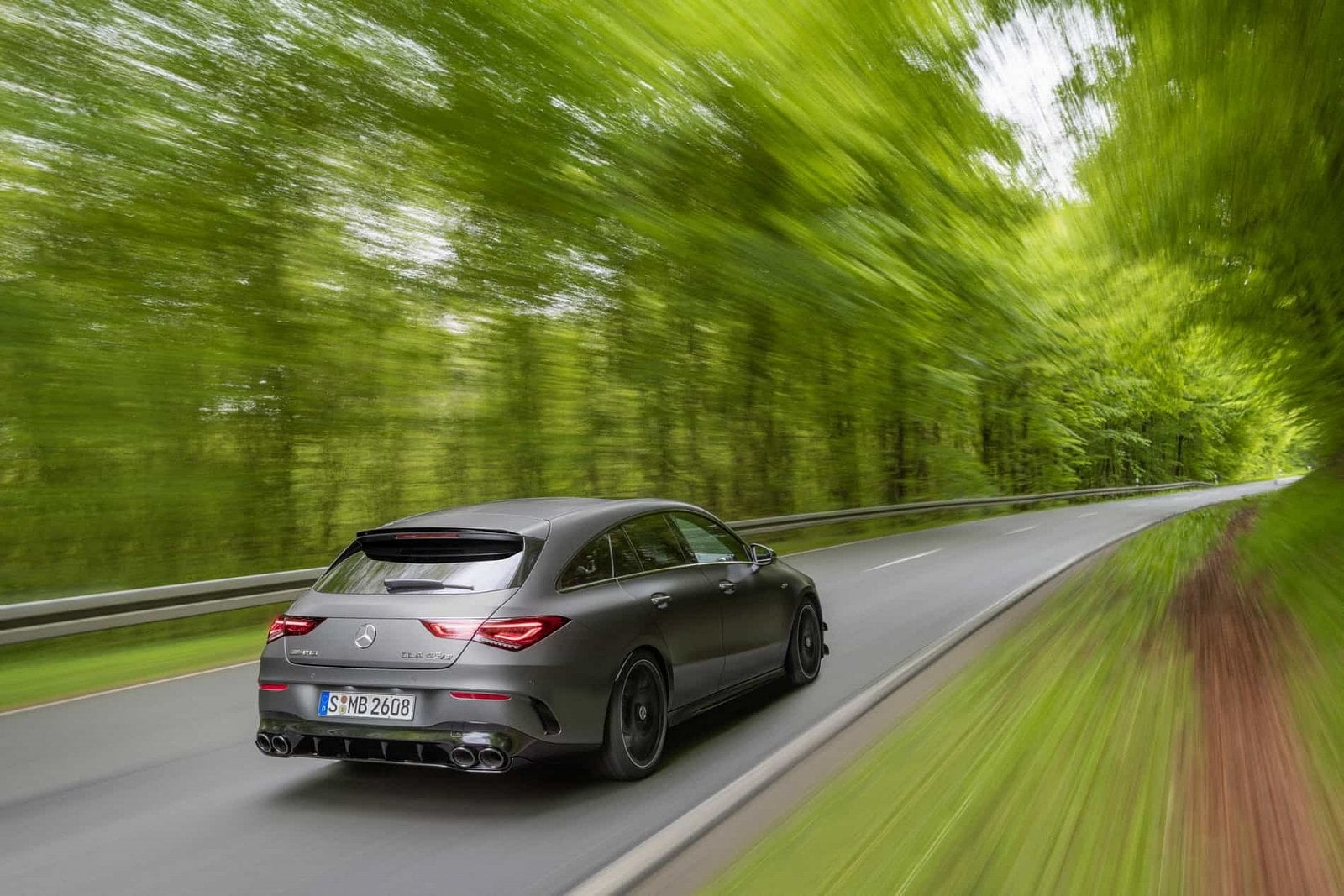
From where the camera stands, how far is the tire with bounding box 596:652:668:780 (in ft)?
17.7

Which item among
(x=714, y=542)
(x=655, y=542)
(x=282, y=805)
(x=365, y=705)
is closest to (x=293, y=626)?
(x=365, y=705)

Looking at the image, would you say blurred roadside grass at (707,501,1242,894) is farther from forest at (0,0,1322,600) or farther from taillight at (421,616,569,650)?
forest at (0,0,1322,600)

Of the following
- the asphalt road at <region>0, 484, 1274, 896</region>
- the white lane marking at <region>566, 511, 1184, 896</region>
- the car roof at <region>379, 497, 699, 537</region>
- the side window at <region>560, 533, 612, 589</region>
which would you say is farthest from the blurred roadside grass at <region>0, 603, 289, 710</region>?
the white lane marking at <region>566, 511, 1184, 896</region>

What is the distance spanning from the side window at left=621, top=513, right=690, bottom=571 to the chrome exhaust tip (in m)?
1.55

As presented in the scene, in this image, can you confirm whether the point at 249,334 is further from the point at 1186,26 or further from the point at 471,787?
the point at 1186,26

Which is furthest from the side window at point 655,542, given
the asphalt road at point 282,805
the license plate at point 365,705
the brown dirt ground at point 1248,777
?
the brown dirt ground at point 1248,777

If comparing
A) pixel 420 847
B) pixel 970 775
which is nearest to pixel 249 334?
pixel 420 847

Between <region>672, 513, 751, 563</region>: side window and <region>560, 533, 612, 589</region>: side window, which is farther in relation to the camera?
<region>672, 513, 751, 563</region>: side window

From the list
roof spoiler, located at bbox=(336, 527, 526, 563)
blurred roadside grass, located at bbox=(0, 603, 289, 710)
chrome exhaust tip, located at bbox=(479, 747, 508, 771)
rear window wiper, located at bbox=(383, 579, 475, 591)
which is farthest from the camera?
blurred roadside grass, located at bbox=(0, 603, 289, 710)

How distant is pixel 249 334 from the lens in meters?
12.6

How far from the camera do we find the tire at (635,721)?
212 inches

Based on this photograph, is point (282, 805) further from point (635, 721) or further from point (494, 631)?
point (635, 721)

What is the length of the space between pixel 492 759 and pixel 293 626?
1.30 m

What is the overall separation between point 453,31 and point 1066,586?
35.4 feet
